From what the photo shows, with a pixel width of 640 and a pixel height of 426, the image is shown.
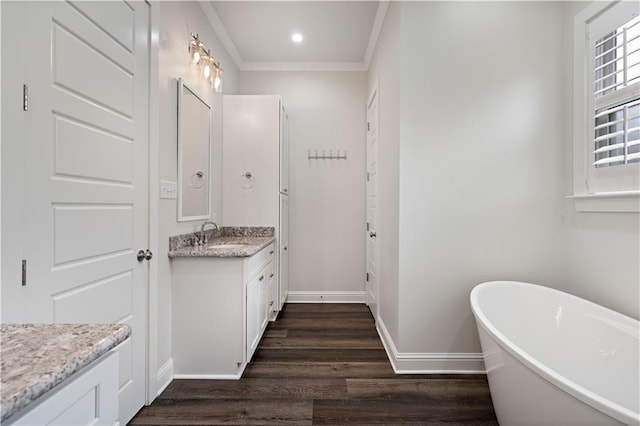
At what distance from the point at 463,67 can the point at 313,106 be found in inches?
74.5

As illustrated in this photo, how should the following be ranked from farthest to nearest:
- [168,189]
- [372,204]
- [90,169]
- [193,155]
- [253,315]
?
[372,204] → [193,155] → [253,315] → [168,189] → [90,169]

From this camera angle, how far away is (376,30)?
2.78m

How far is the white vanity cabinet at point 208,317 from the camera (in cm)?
198

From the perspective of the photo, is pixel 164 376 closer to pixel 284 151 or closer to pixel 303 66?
pixel 284 151

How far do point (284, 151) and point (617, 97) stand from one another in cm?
264

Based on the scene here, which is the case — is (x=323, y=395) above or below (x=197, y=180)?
below

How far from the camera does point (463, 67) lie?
2023 millimetres

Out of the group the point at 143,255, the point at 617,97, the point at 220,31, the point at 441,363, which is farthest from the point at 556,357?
the point at 220,31

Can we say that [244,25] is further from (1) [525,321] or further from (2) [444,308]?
(1) [525,321]

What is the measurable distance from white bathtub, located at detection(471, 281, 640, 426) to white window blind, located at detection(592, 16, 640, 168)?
2.99 feet

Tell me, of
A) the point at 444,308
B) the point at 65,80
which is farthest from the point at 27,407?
the point at 444,308

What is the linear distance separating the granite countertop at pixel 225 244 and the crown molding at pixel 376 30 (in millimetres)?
2176

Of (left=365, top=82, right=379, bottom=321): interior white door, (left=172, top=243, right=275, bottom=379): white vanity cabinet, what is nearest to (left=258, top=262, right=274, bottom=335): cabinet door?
(left=172, top=243, right=275, bottom=379): white vanity cabinet

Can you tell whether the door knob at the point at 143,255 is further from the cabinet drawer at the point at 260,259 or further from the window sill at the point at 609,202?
the window sill at the point at 609,202
